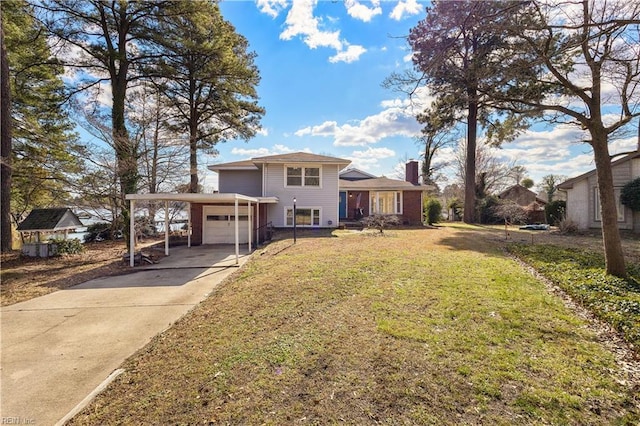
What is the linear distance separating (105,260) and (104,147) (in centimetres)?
475

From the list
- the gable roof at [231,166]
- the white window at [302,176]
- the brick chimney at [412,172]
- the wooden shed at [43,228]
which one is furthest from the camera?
the brick chimney at [412,172]

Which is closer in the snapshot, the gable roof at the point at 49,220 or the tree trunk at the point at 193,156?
the gable roof at the point at 49,220

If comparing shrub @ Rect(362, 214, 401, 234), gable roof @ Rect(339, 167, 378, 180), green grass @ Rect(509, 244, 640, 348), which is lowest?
green grass @ Rect(509, 244, 640, 348)

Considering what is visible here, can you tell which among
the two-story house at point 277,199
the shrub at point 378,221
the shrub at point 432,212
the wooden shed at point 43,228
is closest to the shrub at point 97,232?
the wooden shed at point 43,228

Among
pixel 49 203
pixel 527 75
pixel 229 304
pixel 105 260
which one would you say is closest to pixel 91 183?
pixel 105 260

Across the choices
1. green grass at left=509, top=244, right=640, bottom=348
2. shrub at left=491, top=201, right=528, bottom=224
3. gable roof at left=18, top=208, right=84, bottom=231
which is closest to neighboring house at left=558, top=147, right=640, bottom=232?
shrub at left=491, top=201, right=528, bottom=224

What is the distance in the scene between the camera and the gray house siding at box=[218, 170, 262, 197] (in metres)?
18.5

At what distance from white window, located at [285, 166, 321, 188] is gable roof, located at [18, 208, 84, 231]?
34.8 ft

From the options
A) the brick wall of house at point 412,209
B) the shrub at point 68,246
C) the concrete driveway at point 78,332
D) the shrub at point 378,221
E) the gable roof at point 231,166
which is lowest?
the concrete driveway at point 78,332

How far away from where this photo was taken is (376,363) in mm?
3271

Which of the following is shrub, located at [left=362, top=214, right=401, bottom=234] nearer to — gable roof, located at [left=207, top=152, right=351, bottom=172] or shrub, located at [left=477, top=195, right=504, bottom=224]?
gable roof, located at [left=207, top=152, right=351, bottom=172]

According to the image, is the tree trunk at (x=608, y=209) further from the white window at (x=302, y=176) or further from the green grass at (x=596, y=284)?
the white window at (x=302, y=176)

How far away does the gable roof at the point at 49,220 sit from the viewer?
11.4m

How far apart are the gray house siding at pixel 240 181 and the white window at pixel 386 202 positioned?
347 inches
